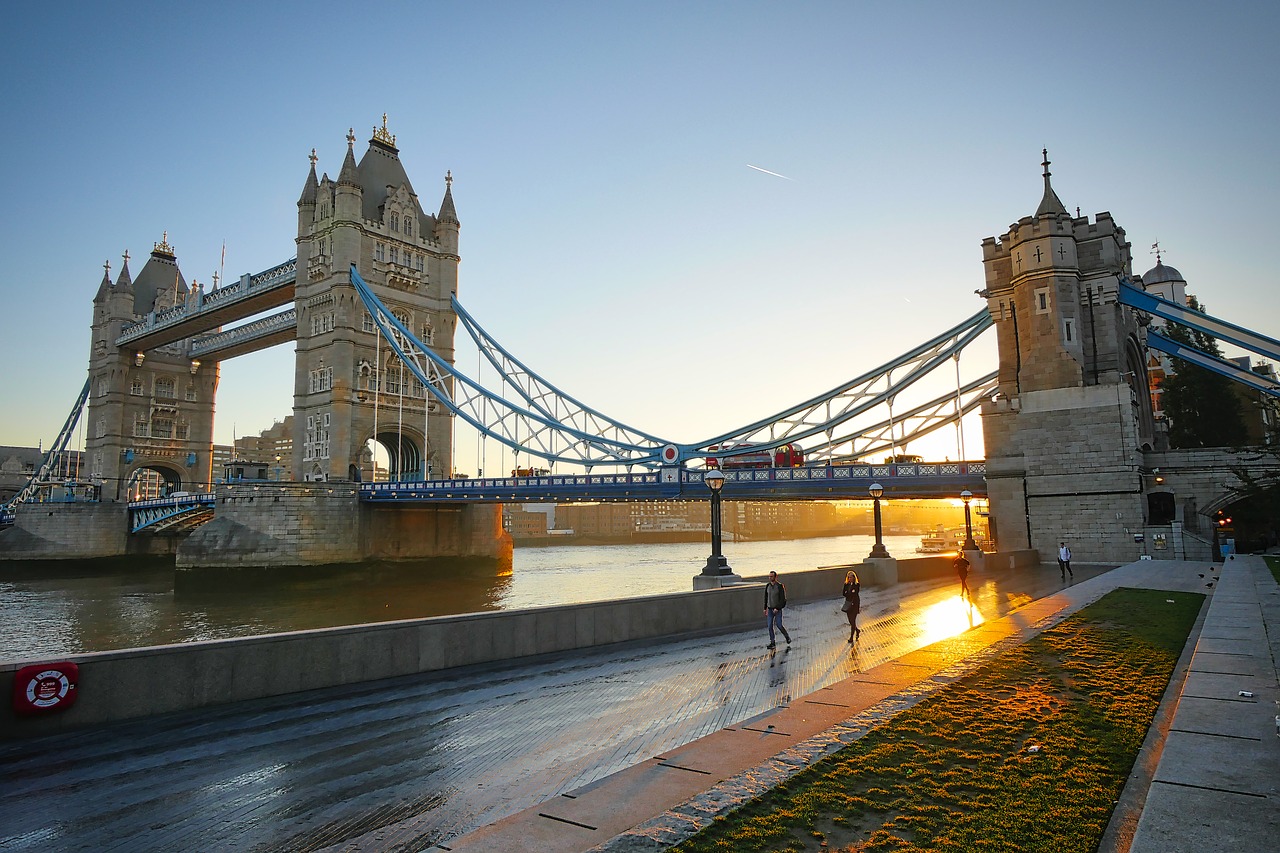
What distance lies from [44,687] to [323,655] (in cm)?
277

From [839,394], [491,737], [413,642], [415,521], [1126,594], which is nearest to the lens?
[491,737]

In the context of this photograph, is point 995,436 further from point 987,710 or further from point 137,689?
point 137,689

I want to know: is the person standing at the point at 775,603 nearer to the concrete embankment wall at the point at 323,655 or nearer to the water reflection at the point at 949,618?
the concrete embankment wall at the point at 323,655

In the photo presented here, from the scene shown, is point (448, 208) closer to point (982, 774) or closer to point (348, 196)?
point (348, 196)

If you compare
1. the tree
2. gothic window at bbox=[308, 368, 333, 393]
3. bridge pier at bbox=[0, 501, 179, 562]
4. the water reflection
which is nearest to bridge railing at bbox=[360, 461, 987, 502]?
gothic window at bbox=[308, 368, 333, 393]

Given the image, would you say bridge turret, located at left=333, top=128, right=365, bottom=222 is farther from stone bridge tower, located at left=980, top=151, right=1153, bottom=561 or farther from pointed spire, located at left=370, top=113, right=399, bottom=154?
stone bridge tower, located at left=980, top=151, right=1153, bottom=561

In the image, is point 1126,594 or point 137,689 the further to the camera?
point 1126,594

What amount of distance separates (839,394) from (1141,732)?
137 feet

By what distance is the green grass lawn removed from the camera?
13.9ft

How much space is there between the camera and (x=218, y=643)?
8.40m

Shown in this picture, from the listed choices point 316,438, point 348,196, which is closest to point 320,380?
point 316,438

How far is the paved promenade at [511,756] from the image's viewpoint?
476 cm

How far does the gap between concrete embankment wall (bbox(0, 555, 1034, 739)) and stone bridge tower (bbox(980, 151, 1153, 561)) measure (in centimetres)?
2501

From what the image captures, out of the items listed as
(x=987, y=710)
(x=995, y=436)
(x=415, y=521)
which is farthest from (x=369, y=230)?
(x=987, y=710)
